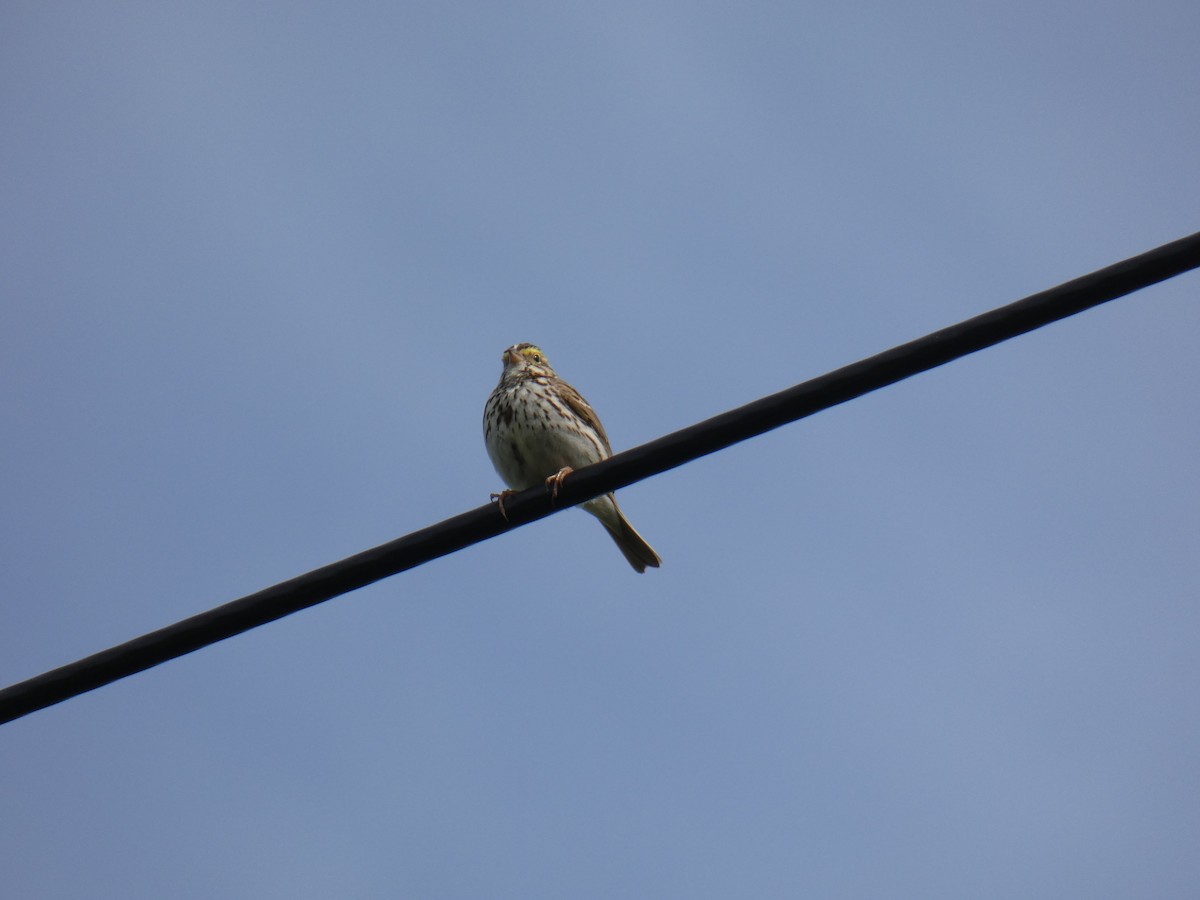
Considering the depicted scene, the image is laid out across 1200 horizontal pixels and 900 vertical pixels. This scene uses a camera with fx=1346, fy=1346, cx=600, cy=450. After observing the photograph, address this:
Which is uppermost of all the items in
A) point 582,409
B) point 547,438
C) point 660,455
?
point 582,409

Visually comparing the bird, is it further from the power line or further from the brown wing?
the power line

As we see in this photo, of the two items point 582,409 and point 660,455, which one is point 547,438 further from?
point 660,455

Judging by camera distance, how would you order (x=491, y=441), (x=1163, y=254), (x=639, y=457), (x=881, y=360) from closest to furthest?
1. (x=1163, y=254)
2. (x=881, y=360)
3. (x=639, y=457)
4. (x=491, y=441)

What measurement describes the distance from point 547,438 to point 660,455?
4.43 m

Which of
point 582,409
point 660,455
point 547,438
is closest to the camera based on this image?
point 660,455

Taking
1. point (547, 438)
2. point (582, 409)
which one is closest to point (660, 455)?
point (547, 438)

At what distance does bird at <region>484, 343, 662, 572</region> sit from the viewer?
30.3 ft

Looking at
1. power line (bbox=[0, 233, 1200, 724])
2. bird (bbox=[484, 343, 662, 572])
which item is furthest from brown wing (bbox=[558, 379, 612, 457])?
power line (bbox=[0, 233, 1200, 724])

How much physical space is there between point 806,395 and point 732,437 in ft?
0.98

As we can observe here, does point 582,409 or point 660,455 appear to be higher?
point 582,409

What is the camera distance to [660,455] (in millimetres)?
4836

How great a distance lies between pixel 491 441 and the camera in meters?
9.51

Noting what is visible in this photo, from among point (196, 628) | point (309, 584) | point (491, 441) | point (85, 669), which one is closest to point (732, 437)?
point (309, 584)

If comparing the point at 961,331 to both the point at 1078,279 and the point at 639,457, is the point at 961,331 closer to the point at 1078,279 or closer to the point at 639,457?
the point at 1078,279
